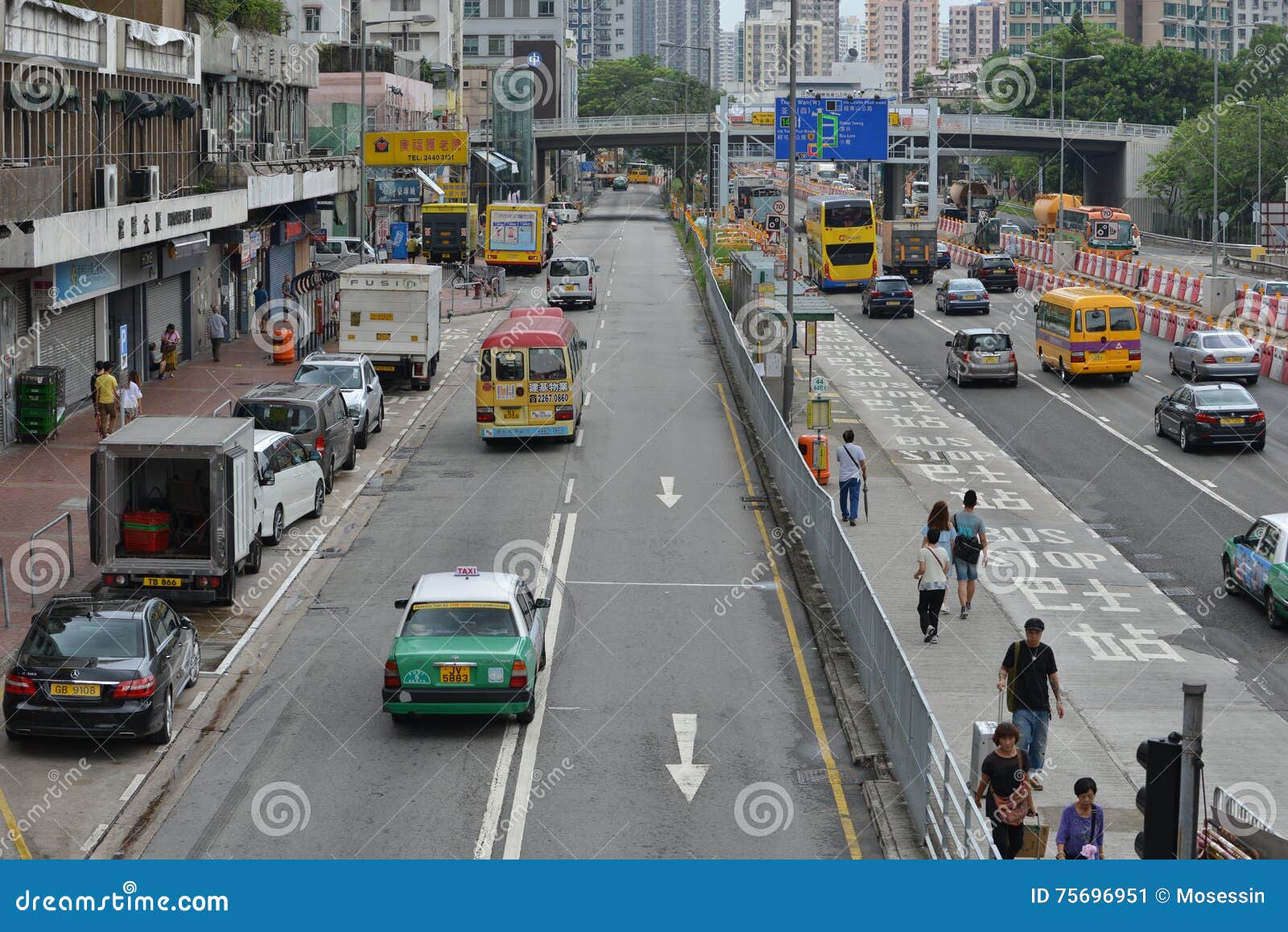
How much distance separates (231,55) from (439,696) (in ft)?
116

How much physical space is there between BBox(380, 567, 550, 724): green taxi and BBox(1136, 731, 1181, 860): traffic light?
873 centimetres

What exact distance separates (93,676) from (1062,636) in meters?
12.1

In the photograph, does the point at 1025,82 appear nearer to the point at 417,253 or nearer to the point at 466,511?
the point at 417,253

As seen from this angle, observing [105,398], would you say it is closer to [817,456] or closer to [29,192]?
[29,192]

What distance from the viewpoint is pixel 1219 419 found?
34375mm

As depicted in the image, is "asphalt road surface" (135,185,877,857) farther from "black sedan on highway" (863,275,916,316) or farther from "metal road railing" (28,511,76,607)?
"black sedan on highway" (863,275,916,316)

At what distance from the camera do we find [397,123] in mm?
88188

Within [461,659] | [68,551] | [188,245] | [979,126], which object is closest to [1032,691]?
[461,659]

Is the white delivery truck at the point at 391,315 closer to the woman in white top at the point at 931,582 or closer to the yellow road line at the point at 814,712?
the yellow road line at the point at 814,712

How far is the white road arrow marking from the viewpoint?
16.3 meters

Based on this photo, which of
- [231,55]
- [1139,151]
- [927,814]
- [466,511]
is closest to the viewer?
[927,814]

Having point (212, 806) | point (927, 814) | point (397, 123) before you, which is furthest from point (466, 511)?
point (397, 123)

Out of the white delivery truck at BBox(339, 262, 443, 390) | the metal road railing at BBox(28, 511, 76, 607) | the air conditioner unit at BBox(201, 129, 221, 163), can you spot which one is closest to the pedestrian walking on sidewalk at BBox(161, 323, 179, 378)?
the white delivery truck at BBox(339, 262, 443, 390)

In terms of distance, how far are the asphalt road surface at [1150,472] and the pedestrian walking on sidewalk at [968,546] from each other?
10.4ft
